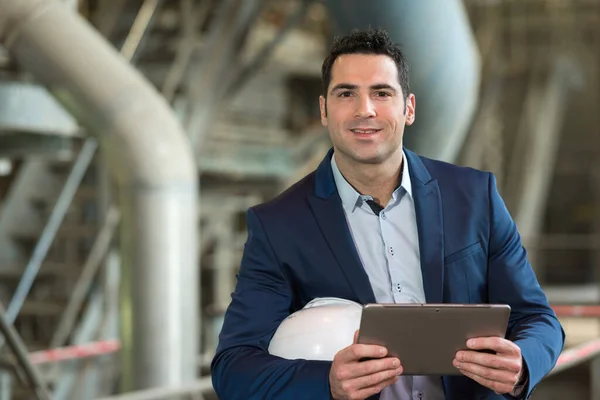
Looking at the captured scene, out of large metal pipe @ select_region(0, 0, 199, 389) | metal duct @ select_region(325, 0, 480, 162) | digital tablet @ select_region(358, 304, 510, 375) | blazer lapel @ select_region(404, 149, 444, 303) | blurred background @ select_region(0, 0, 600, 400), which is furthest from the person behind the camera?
large metal pipe @ select_region(0, 0, 199, 389)

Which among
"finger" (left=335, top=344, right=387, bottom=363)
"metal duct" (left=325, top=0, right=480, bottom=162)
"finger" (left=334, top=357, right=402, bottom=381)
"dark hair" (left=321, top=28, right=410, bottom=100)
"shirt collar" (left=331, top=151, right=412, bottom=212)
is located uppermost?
"metal duct" (left=325, top=0, right=480, bottom=162)

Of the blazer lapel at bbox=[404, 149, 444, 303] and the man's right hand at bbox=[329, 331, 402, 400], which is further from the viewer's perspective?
the blazer lapel at bbox=[404, 149, 444, 303]

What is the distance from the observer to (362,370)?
1.86 meters

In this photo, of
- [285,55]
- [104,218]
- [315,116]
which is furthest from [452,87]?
[315,116]

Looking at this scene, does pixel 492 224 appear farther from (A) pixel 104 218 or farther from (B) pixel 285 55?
(B) pixel 285 55

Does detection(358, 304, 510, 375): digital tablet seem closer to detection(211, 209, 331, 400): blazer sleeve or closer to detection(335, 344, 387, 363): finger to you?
detection(335, 344, 387, 363): finger

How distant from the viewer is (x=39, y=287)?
11758 mm

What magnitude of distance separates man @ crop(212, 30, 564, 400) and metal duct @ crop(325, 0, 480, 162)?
186cm

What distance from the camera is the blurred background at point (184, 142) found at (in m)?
5.56

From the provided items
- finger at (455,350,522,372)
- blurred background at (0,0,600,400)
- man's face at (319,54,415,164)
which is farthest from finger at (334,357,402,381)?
blurred background at (0,0,600,400)

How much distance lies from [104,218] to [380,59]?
8.62 m

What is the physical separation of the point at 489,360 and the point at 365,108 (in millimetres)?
585

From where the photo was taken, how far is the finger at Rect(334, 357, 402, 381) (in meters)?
1.85

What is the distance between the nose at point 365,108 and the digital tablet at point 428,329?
0.46 meters
